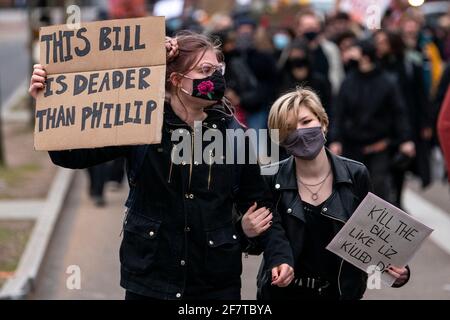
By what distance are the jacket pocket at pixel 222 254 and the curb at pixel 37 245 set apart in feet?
11.0

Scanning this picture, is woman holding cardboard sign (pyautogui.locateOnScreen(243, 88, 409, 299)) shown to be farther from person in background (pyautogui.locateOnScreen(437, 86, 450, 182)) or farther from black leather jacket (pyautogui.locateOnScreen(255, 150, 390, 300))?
person in background (pyautogui.locateOnScreen(437, 86, 450, 182))

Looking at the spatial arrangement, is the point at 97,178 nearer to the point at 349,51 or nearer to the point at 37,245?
the point at 37,245

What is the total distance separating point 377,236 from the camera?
16.5 ft

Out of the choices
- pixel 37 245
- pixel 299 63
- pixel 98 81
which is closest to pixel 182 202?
pixel 98 81

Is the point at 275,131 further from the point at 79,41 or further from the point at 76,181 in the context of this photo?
the point at 76,181

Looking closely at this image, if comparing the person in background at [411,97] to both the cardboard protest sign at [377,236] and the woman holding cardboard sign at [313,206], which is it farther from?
the cardboard protest sign at [377,236]

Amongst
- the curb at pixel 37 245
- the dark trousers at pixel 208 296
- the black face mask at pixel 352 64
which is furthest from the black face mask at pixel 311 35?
the dark trousers at pixel 208 296

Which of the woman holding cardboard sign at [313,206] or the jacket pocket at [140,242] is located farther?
the woman holding cardboard sign at [313,206]

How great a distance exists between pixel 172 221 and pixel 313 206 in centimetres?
70

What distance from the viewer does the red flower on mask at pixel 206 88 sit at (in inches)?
187
